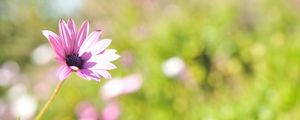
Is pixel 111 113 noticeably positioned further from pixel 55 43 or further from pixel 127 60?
pixel 55 43

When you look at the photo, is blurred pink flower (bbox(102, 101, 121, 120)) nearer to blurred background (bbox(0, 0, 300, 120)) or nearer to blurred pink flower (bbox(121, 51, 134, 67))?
blurred background (bbox(0, 0, 300, 120))

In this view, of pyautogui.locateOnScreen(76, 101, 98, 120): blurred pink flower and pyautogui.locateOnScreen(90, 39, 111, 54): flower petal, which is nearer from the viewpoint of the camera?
pyautogui.locateOnScreen(90, 39, 111, 54): flower petal

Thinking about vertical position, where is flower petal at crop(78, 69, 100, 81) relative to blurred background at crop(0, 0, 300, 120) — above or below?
above

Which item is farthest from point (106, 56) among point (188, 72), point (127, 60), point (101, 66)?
point (127, 60)

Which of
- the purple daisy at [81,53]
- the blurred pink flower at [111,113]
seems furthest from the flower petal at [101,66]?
the blurred pink flower at [111,113]

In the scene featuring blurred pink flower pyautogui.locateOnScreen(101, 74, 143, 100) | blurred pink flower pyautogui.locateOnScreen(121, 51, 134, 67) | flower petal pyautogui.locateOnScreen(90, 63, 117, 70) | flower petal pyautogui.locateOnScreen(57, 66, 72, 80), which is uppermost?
flower petal pyautogui.locateOnScreen(90, 63, 117, 70)

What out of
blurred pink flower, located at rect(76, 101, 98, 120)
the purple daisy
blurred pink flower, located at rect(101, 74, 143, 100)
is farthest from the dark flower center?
blurred pink flower, located at rect(101, 74, 143, 100)

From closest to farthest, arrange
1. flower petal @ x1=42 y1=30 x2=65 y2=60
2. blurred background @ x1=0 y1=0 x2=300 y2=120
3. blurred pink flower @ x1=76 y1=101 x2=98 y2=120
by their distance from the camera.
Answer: flower petal @ x1=42 y1=30 x2=65 y2=60 → blurred pink flower @ x1=76 y1=101 x2=98 y2=120 → blurred background @ x1=0 y1=0 x2=300 y2=120
